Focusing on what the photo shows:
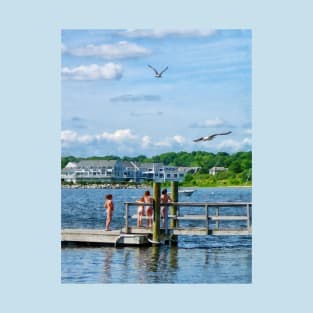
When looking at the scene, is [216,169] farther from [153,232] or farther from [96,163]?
[96,163]

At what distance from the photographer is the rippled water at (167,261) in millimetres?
18984

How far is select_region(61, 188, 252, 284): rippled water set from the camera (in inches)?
747

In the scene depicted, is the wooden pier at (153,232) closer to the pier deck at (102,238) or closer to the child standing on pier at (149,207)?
the pier deck at (102,238)

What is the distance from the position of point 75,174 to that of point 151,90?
266 centimetres

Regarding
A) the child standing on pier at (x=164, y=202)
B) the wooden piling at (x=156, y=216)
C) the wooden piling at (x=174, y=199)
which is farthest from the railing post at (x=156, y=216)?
the wooden piling at (x=174, y=199)

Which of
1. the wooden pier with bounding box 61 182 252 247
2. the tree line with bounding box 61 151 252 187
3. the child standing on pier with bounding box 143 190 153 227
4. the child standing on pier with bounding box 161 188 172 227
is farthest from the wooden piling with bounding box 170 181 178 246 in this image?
the tree line with bounding box 61 151 252 187

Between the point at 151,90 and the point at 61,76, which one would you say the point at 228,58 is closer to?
the point at 151,90

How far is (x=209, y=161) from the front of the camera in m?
21.6

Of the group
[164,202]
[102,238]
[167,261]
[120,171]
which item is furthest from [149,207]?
[167,261]

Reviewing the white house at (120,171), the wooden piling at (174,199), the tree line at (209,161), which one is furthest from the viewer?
the wooden piling at (174,199)

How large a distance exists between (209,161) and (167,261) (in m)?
2.39

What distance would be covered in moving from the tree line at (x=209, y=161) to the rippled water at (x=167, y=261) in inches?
23.8

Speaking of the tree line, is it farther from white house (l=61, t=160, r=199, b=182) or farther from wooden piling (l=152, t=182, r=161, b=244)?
wooden piling (l=152, t=182, r=161, b=244)

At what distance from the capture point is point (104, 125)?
20078mm
